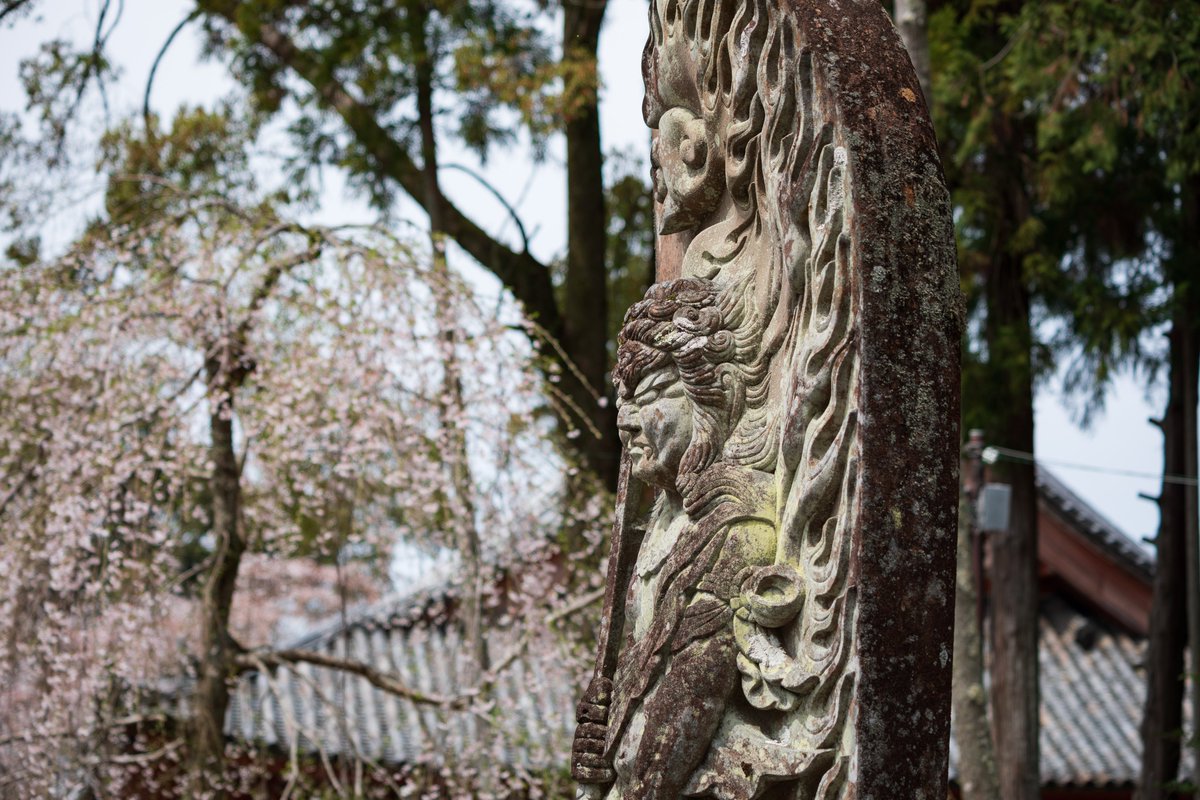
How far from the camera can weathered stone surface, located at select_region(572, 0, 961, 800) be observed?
240 centimetres

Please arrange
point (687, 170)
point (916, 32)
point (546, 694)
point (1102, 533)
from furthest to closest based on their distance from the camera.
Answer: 1. point (1102, 533)
2. point (546, 694)
3. point (916, 32)
4. point (687, 170)

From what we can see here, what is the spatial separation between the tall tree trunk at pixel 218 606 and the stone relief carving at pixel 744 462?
4041mm

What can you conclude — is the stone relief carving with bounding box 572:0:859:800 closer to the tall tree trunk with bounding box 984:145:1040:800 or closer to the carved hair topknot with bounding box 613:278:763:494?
the carved hair topknot with bounding box 613:278:763:494

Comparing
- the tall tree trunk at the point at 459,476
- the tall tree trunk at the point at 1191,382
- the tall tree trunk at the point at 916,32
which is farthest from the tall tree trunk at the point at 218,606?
the tall tree trunk at the point at 1191,382

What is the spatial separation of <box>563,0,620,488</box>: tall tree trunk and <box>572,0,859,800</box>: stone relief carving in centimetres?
616

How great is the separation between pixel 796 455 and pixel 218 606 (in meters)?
4.75

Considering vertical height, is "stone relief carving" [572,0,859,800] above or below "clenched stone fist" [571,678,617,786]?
above

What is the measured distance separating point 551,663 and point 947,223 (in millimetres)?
5126

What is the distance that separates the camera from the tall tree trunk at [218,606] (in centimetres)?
664

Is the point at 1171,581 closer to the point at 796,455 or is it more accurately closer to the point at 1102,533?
the point at 1102,533

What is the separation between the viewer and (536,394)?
7.16 meters

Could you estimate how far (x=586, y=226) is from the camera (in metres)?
10.4

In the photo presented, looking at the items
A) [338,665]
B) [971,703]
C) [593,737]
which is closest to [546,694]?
[338,665]

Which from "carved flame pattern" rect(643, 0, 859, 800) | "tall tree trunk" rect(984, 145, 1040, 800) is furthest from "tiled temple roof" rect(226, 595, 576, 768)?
"carved flame pattern" rect(643, 0, 859, 800)
